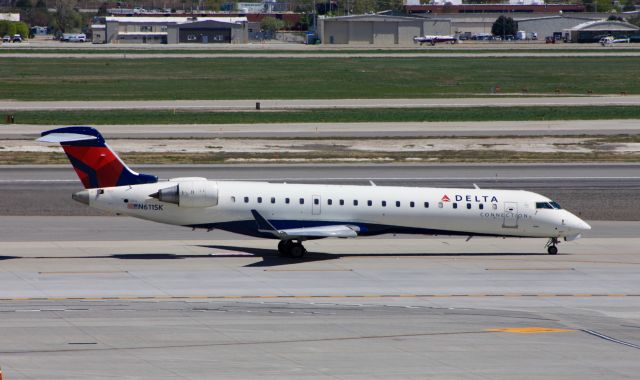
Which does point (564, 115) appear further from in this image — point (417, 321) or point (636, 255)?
point (417, 321)

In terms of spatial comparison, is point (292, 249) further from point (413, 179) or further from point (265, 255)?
point (413, 179)

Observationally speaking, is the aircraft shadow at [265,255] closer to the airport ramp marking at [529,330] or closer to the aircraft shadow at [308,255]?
the aircraft shadow at [308,255]

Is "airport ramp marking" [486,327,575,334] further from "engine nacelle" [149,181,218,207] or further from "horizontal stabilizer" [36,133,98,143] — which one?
"horizontal stabilizer" [36,133,98,143]

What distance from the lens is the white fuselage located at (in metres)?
39.8

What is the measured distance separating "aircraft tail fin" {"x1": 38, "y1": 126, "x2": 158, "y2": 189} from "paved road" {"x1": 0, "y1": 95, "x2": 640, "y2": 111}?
53.4 m

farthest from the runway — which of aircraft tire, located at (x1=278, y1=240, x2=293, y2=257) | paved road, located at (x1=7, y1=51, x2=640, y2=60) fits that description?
paved road, located at (x1=7, y1=51, x2=640, y2=60)

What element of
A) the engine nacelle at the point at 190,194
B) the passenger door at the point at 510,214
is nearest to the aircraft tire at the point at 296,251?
the engine nacelle at the point at 190,194

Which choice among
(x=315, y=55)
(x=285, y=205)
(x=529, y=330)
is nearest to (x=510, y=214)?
(x=285, y=205)

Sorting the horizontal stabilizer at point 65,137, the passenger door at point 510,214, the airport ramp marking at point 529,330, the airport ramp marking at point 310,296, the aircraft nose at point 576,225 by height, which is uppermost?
the horizontal stabilizer at point 65,137

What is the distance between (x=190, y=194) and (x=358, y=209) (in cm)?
626

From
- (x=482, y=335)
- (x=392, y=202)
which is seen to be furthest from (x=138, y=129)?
(x=482, y=335)

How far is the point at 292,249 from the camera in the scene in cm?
4025

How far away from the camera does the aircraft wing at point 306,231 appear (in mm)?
39438

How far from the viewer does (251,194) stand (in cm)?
4022
